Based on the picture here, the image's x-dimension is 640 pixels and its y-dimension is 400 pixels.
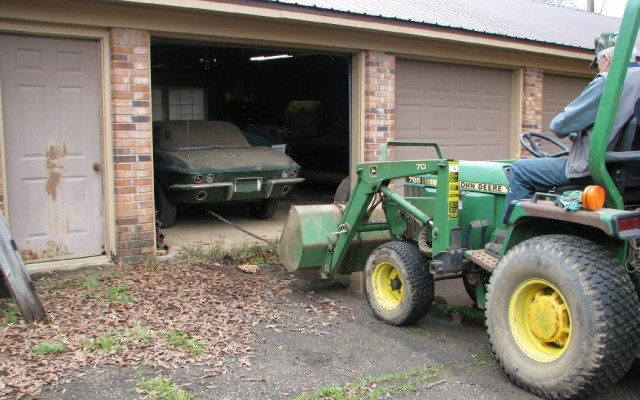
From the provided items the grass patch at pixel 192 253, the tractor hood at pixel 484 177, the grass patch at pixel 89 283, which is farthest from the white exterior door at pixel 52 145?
the tractor hood at pixel 484 177

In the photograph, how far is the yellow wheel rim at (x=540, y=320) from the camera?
356 cm

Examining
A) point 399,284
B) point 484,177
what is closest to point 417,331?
point 399,284

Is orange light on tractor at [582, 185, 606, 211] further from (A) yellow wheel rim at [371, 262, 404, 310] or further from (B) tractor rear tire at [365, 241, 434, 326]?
(A) yellow wheel rim at [371, 262, 404, 310]

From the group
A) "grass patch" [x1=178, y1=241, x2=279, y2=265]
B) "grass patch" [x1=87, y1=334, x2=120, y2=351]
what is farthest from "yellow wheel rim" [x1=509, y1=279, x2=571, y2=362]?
"grass patch" [x1=178, y1=241, x2=279, y2=265]

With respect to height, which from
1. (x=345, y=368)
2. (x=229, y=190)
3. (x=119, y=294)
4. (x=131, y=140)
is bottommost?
(x=345, y=368)

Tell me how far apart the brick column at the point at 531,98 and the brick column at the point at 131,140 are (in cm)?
661

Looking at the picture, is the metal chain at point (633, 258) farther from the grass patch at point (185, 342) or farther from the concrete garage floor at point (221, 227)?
the concrete garage floor at point (221, 227)

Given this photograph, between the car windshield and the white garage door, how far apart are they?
2.73 metres

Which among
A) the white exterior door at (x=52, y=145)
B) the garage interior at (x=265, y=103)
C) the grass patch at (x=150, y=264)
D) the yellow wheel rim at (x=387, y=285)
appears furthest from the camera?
the garage interior at (x=265, y=103)

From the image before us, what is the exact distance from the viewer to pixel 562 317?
3.55 m

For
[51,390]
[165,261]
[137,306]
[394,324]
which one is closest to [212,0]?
[165,261]

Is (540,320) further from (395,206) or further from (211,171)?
(211,171)

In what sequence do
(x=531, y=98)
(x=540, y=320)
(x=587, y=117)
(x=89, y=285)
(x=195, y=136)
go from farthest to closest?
(x=531, y=98)
(x=195, y=136)
(x=89, y=285)
(x=540, y=320)
(x=587, y=117)

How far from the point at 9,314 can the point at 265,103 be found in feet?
48.9
